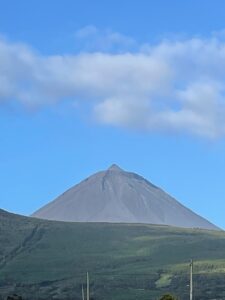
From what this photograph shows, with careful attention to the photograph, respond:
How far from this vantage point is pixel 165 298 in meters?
88.6

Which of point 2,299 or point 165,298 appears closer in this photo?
point 165,298

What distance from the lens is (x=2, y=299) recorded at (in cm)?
19525

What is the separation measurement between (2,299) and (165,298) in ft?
371
